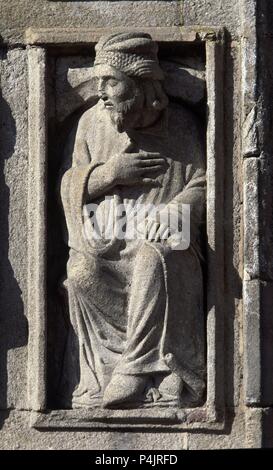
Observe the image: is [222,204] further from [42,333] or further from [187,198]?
[42,333]

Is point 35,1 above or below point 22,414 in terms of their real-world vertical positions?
above

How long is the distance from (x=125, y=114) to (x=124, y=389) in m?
1.49

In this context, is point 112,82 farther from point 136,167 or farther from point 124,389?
point 124,389

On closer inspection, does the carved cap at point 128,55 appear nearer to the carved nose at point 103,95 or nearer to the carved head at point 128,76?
the carved head at point 128,76

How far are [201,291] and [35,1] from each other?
73.2 inches

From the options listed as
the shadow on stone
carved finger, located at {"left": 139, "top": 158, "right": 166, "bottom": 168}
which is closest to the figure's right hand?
carved finger, located at {"left": 139, "top": 158, "right": 166, "bottom": 168}

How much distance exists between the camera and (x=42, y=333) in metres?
13.3

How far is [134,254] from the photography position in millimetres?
13328

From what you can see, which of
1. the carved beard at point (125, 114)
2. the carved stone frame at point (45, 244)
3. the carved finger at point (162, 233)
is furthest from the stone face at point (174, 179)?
the carved finger at point (162, 233)

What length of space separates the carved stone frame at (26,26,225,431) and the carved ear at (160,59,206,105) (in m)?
0.07

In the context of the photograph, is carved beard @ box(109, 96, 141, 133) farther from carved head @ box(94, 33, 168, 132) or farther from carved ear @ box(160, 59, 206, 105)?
carved ear @ box(160, 59, 206, 105)

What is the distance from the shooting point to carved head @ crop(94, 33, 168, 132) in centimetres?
1326

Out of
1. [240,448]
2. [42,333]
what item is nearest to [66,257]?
[42,333]

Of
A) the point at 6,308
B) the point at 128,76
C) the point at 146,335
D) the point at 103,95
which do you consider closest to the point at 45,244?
the point at 6,308
